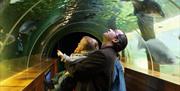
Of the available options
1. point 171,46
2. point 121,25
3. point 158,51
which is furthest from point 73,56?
point 121,25

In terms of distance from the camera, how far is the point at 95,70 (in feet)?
15.3

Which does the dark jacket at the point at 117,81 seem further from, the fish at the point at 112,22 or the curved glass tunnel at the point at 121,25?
the fish at the point at 112,22

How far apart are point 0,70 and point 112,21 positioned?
18.9 ft

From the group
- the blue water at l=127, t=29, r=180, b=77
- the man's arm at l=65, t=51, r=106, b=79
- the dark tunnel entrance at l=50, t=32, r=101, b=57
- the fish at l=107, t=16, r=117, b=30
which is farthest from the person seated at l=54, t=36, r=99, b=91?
the dark tunnel entrance at l=50, t=32, r=101, b=57

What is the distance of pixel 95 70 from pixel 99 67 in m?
0.06

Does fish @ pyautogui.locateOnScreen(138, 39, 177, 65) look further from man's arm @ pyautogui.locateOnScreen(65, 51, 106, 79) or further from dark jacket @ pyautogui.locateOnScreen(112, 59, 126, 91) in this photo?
man's arm @ pyautogui.locateOnScreen(65, 51, 106, 79)

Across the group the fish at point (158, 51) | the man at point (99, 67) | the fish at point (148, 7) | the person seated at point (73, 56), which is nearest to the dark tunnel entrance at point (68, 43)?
the fish at point (158, 51)

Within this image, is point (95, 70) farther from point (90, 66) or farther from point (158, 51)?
point (158, 51)

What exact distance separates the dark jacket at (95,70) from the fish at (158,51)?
381 centimetres

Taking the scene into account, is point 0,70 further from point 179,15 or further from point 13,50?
point 179,15

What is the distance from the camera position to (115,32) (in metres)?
4.88

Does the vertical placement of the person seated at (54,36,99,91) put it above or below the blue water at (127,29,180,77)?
above

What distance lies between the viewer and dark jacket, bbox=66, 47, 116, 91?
183 inches

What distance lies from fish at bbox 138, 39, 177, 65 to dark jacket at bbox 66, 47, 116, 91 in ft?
12.5
